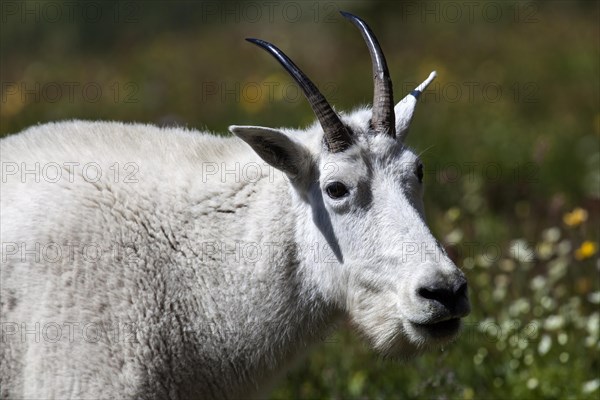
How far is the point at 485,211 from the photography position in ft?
26.8

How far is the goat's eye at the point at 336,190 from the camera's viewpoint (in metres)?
4.15

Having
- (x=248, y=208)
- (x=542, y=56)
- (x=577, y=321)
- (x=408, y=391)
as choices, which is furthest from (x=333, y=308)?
(x=542, y=56)

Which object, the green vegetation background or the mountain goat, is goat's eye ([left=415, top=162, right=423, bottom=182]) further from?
the green vegetation background

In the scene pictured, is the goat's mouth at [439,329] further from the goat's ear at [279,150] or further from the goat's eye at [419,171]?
the goat's ear at [279,150]

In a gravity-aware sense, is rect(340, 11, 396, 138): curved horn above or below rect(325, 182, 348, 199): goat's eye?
above

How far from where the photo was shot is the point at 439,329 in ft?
13.1

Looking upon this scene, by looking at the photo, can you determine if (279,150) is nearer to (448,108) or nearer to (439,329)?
(439,329)

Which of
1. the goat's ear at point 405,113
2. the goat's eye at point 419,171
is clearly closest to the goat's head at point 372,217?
the goat's eye at point 419,171

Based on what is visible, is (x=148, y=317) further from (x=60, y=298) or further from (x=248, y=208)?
(x=248, y=208)

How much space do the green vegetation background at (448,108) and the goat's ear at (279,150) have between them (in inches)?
45.6

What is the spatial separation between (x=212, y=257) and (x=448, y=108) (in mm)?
7773

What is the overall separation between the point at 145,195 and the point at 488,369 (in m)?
2.74

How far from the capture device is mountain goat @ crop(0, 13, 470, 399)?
13.0 feet

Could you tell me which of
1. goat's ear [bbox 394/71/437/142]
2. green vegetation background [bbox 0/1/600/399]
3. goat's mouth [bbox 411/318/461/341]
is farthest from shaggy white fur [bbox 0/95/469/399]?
green vegetation background [bbox 0/1/600/399]
